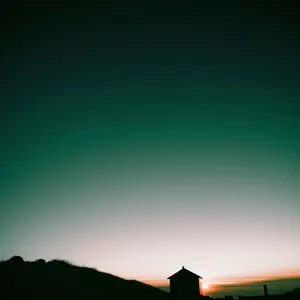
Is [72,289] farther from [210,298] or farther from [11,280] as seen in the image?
[210,298]

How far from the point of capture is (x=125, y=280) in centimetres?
4075

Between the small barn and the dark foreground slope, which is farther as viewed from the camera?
Result: the small barn

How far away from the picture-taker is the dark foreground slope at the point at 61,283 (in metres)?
28.6

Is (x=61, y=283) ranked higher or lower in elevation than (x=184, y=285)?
lower

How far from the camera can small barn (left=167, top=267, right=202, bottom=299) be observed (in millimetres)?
38125

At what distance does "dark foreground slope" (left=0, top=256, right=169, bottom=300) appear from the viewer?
2859 cm

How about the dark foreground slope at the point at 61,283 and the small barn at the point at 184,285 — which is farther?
the small barn at the point at 184,285

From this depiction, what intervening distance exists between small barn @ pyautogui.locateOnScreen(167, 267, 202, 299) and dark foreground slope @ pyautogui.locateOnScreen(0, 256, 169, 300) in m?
1.50

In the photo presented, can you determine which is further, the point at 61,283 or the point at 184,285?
the point at 184,285

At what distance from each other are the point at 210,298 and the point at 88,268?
1645 centimetres

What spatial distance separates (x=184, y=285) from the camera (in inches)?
1518

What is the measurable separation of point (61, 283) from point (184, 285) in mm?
15945

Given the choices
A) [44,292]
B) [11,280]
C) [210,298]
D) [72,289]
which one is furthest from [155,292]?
[11,280]

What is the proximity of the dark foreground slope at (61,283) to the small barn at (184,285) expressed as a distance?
4.93ft
